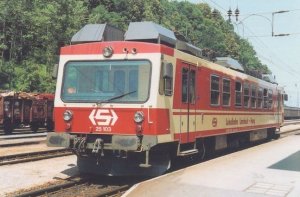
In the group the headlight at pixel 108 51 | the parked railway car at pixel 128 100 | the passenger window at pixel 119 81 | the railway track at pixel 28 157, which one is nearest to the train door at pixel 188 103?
the parked railway car at pixel 128 100

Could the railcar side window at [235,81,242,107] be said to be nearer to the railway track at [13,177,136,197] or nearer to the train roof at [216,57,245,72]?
the train roof at [216,57,245,72]

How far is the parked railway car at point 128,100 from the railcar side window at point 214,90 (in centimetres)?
121

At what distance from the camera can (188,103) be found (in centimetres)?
1297

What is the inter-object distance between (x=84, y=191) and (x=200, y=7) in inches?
4861

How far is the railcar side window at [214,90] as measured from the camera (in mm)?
14844

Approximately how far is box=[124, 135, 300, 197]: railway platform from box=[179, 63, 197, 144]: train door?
0.94 meters

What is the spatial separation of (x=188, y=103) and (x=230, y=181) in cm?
271

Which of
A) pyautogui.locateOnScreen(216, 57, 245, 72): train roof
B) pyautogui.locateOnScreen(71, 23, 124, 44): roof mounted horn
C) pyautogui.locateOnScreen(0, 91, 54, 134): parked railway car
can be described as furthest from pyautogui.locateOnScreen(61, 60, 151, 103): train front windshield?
pyautogui.locateOnScreen(0, 91, 54, 134): parked railway car

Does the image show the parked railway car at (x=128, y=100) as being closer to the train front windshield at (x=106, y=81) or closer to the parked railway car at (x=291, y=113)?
the train front windshield at (x=106, y=81)

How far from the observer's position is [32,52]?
56.1m

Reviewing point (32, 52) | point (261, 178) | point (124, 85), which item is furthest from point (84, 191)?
point (32, 52)

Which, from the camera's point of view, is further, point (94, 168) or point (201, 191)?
point (94, 168)

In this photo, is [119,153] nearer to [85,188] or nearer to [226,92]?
[85,188]

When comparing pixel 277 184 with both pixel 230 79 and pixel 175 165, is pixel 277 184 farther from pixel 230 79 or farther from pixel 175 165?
pixel 230 79
